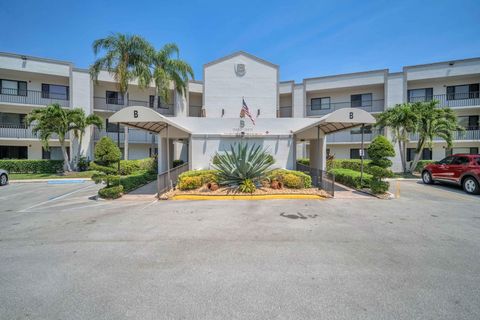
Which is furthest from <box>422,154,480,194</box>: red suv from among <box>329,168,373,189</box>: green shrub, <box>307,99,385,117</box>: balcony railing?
<box>307,99,385,117</box>: balcony railing

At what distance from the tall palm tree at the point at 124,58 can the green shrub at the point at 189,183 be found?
497 inches

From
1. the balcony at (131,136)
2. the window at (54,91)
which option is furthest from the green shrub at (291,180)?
the window at (54,91)

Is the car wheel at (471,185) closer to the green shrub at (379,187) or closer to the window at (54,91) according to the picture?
the green shrub at (379,187)

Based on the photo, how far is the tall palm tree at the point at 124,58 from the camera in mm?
17766

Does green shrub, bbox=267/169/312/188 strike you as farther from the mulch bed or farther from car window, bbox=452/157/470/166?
car window, bbox=452/157/470/166

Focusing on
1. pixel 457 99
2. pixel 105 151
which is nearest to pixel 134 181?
pixel 105 151

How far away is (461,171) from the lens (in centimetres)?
1113

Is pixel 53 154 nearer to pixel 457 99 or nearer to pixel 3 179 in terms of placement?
pixel 3 179

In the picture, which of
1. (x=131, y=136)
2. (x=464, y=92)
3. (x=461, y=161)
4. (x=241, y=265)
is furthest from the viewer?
(x=131, y=136)

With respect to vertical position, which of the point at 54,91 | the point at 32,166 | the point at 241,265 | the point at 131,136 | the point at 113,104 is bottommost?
the point at 241,265

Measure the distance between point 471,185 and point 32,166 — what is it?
31.7m

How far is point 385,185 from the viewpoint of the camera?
390 inches

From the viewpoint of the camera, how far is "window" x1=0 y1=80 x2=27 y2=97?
21.2 m

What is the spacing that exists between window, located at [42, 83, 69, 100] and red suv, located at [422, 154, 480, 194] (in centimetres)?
3258
